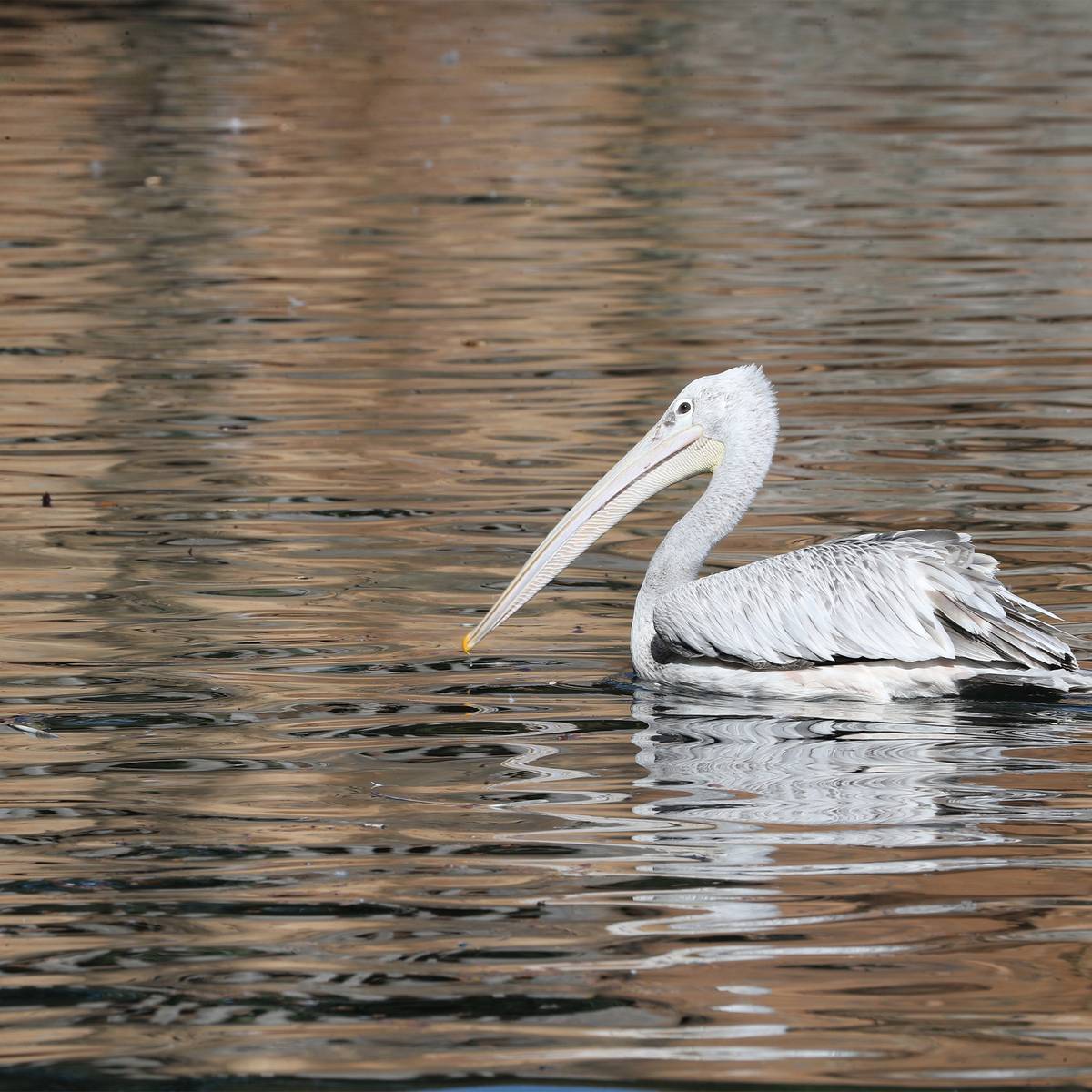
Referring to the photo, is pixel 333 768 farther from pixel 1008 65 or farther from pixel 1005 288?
pixel 1008 65

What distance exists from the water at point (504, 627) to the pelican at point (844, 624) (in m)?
0.11

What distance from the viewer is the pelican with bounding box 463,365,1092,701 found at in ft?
19.0

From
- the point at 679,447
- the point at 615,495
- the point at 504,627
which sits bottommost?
the point at 504,627

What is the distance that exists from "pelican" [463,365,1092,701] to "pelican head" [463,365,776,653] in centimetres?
4

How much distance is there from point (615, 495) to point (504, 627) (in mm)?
555

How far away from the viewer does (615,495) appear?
21.7 ft

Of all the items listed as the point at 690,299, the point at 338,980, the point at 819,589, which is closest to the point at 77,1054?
the point at 338,980

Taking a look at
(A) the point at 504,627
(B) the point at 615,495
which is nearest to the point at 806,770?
(B) the point at 615,495

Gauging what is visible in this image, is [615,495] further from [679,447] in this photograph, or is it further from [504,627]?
[504,627]

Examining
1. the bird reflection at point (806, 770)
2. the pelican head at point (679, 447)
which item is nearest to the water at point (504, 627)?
the bird reflection at point (806, 770)

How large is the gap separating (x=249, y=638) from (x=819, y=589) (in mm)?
1675

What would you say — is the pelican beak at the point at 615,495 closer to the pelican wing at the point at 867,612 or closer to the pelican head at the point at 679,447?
the pelican head at the point at 679,447

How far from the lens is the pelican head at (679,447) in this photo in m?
6.55

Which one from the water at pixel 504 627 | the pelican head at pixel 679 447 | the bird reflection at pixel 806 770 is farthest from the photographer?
the pelican head at pixel 679 447
